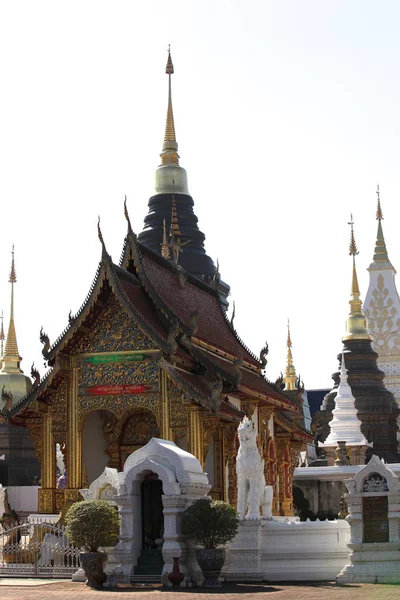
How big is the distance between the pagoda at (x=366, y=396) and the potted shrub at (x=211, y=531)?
30.8 metres

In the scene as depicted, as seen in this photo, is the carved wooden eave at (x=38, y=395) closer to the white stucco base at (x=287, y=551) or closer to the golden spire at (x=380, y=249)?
the white stucco base at (x=287, y=551)

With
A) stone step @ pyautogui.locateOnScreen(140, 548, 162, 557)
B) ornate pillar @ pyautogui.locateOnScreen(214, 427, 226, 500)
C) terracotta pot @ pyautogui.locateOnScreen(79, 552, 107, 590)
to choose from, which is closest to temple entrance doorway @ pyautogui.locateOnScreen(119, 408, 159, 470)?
ornate pillar @ pyautogui.locateOnScreen(214, 427, 226, 500)

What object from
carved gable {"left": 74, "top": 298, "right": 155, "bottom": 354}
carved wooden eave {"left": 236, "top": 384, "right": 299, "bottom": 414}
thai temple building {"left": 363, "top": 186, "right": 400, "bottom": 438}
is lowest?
carved wooden eave {"left": 236, "top": 384, "right": 299, "bottom": 414}

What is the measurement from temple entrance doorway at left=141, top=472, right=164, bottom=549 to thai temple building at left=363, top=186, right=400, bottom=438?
44.2 metres

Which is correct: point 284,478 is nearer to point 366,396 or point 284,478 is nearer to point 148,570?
point 148,570

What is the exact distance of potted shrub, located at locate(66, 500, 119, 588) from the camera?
1919 centimetres

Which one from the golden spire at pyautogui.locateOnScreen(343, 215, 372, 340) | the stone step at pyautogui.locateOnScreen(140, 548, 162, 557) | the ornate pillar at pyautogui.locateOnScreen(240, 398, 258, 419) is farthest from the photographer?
the golden spire at pyautogui.locateOnScreen(343, 215, 372, 340)

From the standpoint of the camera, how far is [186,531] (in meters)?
19.2

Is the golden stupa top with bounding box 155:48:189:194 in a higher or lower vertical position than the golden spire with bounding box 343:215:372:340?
higher

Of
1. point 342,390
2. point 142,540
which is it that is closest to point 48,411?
point 142,540

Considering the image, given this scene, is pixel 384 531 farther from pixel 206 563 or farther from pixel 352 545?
pixel 206 563

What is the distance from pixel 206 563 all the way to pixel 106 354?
24.4ft

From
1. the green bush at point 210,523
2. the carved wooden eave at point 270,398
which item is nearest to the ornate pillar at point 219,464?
the carved wooden eave at point 270,398

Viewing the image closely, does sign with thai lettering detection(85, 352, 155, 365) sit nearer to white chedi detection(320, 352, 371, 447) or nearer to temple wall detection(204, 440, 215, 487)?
temple wall detection(204, 440, 215, 487)
